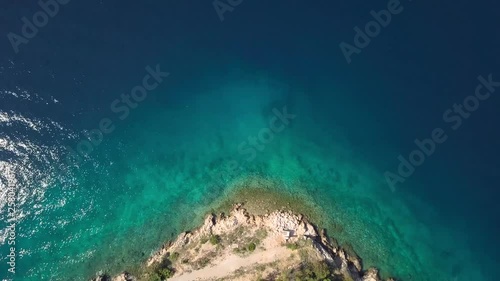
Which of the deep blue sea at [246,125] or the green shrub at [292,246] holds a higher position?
the deep blue sea at [246,125]
